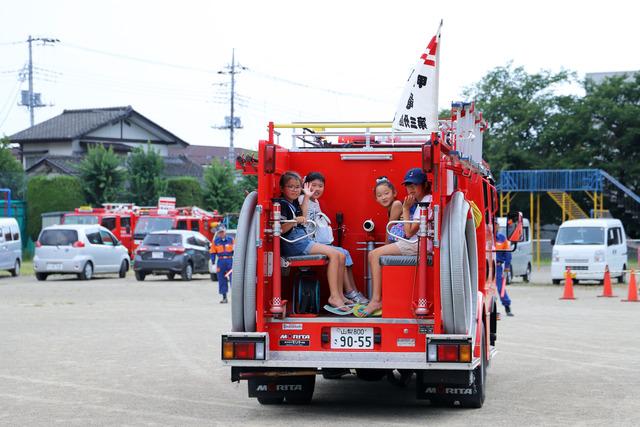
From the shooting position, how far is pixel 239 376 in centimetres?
1059

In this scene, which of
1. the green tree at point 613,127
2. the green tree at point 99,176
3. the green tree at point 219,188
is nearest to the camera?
the green tree at point 613,127

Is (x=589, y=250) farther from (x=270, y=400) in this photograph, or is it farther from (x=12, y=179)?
(x=12, y=179)

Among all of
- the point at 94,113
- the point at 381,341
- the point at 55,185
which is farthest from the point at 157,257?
the point at 94,113

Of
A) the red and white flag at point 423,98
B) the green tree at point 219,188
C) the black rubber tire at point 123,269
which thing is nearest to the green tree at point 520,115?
the green tree at point 219,188

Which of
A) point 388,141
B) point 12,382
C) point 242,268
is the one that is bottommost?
point 12,382

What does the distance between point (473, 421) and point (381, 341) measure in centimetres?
103

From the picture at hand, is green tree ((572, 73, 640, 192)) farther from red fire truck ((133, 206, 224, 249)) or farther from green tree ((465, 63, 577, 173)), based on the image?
red fire truck ((133, 206, 224, 249))

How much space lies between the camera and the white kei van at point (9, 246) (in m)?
37.6

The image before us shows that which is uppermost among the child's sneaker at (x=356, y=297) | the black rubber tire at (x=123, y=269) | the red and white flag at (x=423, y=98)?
the red and white flag at (x=423, y=98)

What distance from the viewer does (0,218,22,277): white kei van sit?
37.6 m

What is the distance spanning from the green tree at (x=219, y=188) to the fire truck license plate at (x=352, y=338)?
176 ft

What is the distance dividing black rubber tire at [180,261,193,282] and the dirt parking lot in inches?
488

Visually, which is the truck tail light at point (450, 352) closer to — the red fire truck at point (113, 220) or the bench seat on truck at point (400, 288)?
the bench seat on truck at point (400, 288)

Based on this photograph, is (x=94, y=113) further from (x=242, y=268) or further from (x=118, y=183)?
(x=242, y=268)
